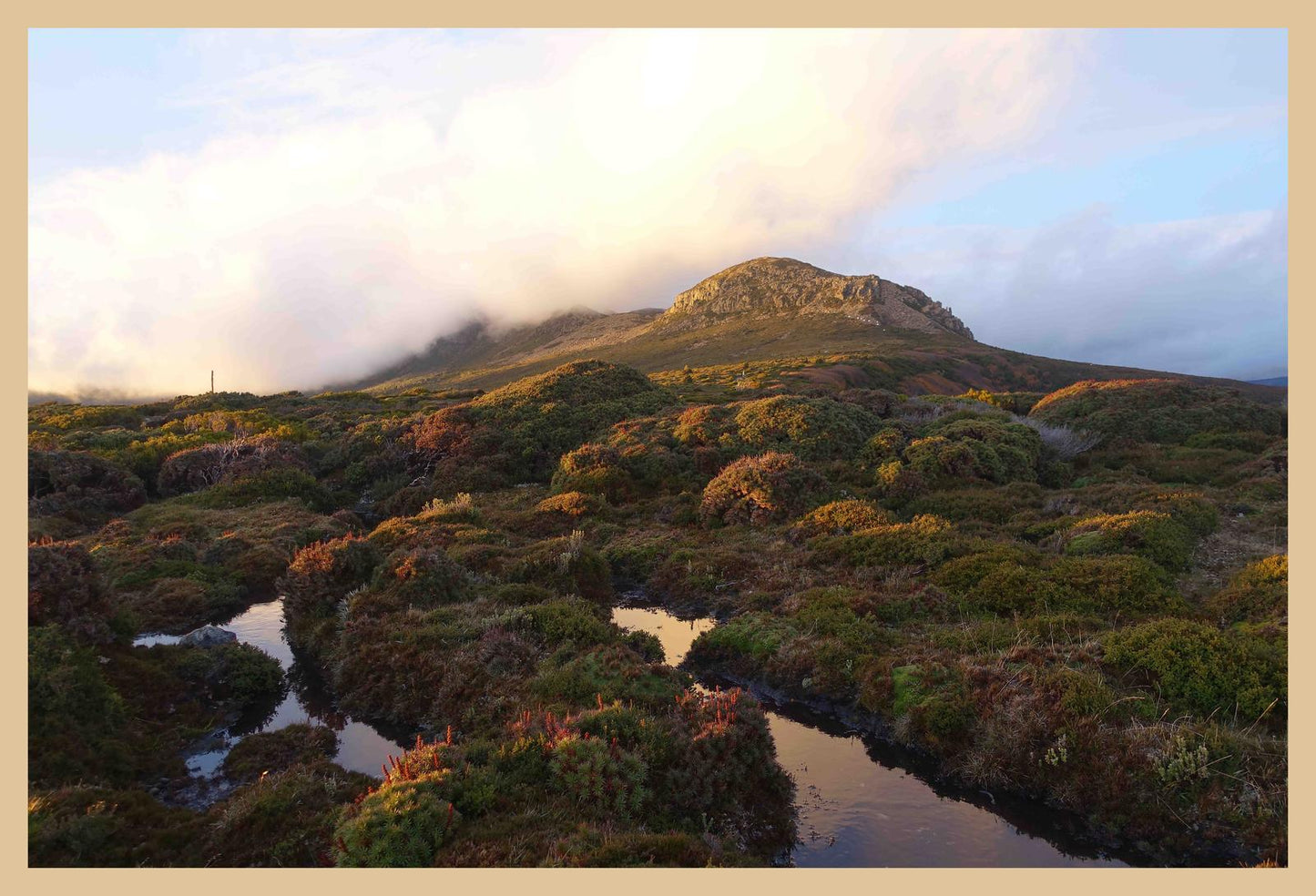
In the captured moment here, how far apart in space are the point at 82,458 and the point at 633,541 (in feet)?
75.9

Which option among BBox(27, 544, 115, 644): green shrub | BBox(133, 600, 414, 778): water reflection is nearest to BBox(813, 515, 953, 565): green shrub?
BBox(133, 600, 414, 778): water reflection

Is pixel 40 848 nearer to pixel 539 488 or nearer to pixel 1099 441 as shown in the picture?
pixel 539 488

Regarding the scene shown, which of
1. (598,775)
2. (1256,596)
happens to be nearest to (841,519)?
(1256,596)

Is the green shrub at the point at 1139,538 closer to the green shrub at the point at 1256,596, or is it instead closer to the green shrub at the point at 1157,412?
the green shrub at the point at 1256,596

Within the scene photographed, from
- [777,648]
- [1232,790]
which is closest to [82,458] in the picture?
[777,648]

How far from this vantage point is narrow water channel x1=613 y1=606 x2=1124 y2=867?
8.38 metres

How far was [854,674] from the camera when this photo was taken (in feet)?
39.2

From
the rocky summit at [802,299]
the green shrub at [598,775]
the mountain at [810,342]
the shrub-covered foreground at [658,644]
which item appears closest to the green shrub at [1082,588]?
the shrub-covered foreground at [658,644]

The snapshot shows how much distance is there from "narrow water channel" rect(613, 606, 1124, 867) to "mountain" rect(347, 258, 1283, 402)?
153 feet

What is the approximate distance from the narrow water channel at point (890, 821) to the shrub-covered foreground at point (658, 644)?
1.45ft

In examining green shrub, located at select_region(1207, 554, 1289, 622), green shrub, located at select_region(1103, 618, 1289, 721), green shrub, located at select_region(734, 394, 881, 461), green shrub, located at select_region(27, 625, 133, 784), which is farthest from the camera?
green shrub, located at select_region(734, 394, 881, 461)

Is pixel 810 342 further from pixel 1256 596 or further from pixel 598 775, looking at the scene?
pixel 598 775

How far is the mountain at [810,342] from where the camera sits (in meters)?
69.9

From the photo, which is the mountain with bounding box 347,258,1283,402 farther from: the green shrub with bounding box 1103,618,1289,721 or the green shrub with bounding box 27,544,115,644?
the green shrub with bounding box 27,544,115,644
